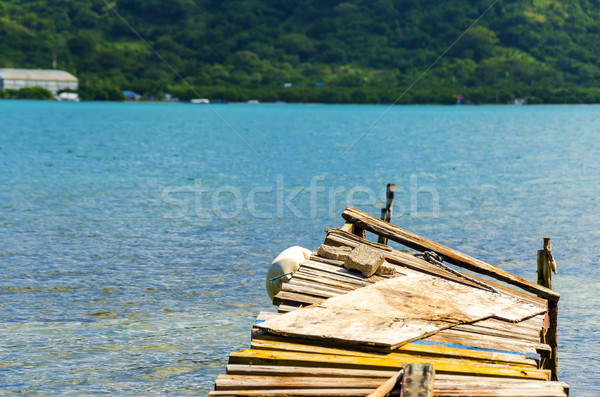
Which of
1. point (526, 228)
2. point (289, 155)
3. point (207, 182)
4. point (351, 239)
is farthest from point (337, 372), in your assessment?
point (289, 155)

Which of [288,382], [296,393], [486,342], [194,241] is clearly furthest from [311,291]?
[194,241]

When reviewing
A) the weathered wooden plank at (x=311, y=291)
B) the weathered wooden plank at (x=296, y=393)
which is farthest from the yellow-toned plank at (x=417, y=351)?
the weathered wooden plank at (x=311, y=291)

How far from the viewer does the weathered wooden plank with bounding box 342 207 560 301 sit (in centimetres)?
1185

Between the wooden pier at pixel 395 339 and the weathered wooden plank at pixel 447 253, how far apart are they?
0.07m

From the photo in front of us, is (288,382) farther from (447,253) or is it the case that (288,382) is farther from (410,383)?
(447,253)

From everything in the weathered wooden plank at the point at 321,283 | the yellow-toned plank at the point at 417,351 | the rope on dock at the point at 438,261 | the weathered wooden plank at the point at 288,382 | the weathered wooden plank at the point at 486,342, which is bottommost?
the weathered wooden plank at the point at 288,382

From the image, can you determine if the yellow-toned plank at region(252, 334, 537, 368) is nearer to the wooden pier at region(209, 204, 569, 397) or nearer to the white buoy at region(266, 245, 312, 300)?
the wooden pier at region(209, 204, 569, 397)

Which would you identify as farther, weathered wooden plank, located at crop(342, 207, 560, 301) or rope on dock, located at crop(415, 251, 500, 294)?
weathered wooden plank, located at crop(342, 207, 560, 301)

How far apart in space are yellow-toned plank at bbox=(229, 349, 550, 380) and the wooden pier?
0.01 meters

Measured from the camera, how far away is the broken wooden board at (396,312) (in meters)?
8.24

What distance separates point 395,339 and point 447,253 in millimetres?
5503

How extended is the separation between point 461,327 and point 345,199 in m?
25.4

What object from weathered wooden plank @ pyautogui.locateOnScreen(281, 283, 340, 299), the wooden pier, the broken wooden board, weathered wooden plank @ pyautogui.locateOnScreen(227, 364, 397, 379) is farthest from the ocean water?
weathered wooden plank @ pyautogui.locateOnScreen(227, 364, 397, 379)

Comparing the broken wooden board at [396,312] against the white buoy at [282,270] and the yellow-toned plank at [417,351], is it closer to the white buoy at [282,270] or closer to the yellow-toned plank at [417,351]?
the yellow-toned plank at [417,351]
